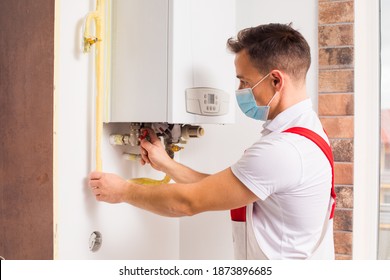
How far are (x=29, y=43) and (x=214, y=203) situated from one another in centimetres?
69

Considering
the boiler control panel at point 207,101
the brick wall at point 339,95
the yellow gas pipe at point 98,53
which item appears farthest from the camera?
the brick wall at point 339,95

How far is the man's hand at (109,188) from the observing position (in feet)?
4.15

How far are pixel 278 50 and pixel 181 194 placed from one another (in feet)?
1.75

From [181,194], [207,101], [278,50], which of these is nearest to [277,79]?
[278,50]

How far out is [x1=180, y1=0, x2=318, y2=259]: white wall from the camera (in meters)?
1.82

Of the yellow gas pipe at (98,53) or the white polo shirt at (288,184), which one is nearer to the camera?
the white polo shirt at (288,184)

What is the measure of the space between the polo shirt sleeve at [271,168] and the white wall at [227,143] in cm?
76

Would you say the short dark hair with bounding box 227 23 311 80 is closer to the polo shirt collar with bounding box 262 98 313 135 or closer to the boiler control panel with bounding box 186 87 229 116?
the polo shirt collar with bounding box 262 98 313 135

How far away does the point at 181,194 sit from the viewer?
46.9 inches

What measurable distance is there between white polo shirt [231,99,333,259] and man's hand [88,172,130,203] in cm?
35

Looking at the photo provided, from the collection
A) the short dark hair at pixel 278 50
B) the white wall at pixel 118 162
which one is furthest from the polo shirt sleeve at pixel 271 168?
the white wall at pixel 118 162

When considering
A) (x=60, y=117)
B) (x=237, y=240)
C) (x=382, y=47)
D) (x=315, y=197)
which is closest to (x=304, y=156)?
(x=315, y=197)

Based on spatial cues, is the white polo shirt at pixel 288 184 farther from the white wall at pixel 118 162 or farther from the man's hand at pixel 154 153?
the white wall at pixel 118 162

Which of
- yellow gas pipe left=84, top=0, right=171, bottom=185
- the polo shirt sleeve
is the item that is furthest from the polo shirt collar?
yellow gas pipe left=84, top=0, right=171, bottom=185
